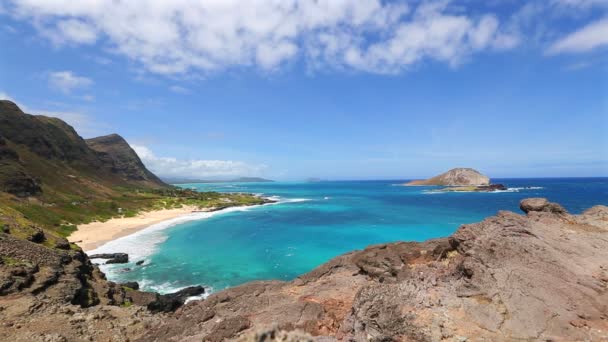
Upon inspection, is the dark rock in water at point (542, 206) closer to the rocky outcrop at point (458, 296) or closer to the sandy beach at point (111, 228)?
the rocky outcrop at point (458, 296)

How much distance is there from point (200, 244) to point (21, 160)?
83.8m

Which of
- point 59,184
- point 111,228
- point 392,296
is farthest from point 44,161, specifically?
point 392,296

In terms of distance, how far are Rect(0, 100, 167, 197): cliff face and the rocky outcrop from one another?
88803mm

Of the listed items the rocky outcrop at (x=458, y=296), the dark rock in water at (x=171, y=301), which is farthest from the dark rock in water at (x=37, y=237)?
the rocky outcrop at (x=458, y=296)

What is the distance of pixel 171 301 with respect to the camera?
27078 mm

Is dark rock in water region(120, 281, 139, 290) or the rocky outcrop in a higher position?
the rocky outcrop

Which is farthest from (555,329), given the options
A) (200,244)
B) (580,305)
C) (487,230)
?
(200,244)

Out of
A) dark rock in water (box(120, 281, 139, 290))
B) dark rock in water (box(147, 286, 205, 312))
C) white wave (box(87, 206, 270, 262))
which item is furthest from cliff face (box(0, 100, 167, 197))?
dark rock in water (box(147, 286, 205, 312))

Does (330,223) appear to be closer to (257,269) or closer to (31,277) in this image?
(257,269)

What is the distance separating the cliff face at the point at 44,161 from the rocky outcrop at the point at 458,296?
88803 mm

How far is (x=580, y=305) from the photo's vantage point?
10422 millimetres

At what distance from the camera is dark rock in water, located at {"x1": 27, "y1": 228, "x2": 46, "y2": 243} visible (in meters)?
27.0

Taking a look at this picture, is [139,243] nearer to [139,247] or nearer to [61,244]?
[139,247]

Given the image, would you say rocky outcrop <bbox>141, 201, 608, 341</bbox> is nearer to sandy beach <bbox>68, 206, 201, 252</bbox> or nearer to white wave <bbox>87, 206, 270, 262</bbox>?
white wave <bbox>87, 206, 270, 262</bbox>
